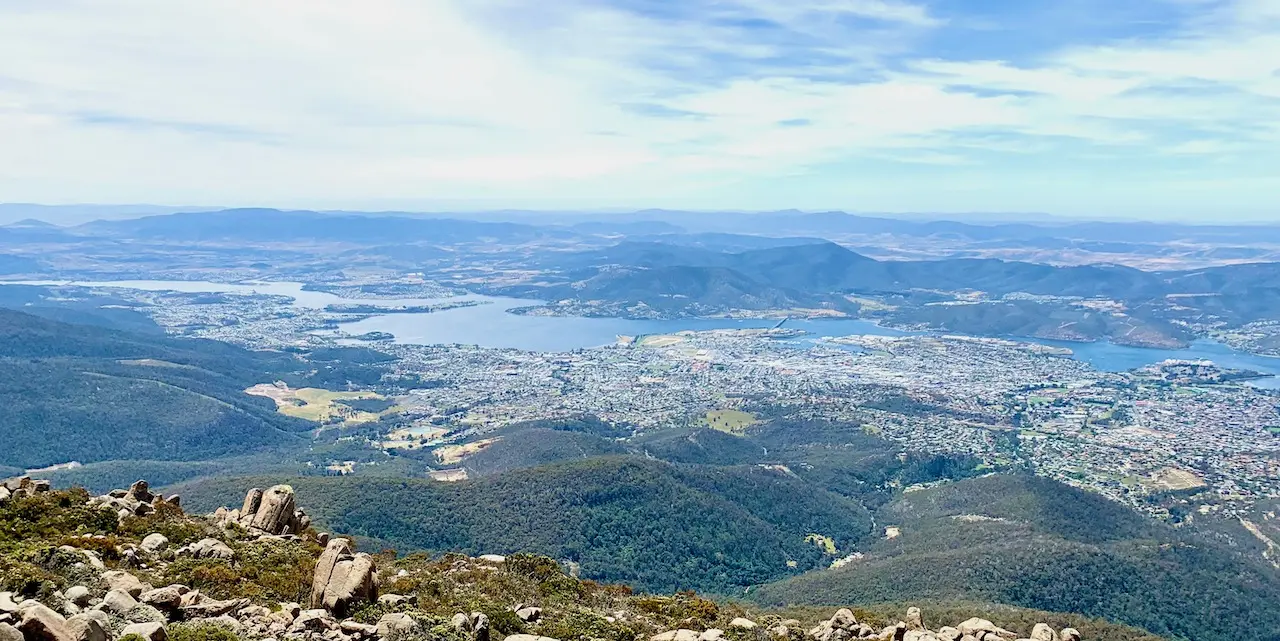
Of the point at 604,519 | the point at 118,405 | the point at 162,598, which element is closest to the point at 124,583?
the point at 162,598

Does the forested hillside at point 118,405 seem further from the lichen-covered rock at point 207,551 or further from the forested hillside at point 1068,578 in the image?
the lichen-covered rock at point 207,551

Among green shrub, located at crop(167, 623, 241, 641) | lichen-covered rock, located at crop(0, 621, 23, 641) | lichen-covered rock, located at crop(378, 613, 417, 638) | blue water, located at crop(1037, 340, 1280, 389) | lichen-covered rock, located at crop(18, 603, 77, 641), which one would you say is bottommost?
blue water, located at crop(1037, 340, 1280, 389)

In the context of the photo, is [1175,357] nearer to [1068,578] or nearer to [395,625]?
[1068,578]

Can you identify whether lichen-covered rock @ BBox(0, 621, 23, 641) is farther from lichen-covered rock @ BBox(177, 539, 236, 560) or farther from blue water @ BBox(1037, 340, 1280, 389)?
blue water @ BBox(1037, 340, 1280, 389)

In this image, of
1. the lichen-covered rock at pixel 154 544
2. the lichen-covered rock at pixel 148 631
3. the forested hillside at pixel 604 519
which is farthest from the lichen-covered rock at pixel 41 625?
the forested hillside at pixel 604 519

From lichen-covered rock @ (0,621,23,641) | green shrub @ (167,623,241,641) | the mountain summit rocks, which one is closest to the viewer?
lichen-covered rock @ (0,621,23,641)

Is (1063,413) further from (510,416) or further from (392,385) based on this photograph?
(392,385)

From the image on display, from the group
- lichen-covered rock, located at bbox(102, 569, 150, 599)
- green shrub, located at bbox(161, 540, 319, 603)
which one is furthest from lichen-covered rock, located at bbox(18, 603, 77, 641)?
green shrub, located at bbox(161, 540, 319, 603)

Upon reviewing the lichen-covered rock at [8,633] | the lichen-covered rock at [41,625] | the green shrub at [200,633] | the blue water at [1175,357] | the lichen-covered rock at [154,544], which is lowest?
the blue water at [1175,357]

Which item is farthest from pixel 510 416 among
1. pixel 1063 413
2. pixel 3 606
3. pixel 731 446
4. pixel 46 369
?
pixel 3 606
